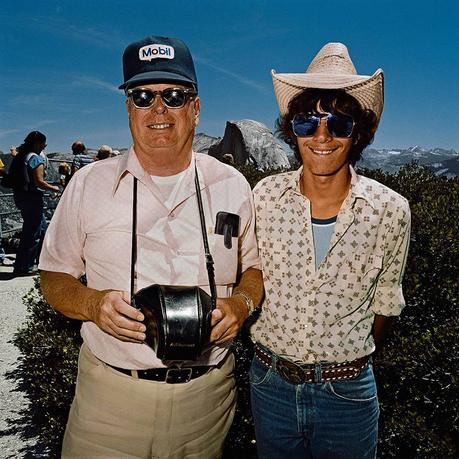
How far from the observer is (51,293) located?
7.54 feet

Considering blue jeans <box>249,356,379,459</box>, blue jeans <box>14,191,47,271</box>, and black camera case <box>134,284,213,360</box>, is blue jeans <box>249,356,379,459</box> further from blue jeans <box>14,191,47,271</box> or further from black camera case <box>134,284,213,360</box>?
blue jeans <box>14,191,47,271</box>

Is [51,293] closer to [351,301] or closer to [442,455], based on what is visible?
[351,301]

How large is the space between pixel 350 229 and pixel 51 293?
137 centimetres

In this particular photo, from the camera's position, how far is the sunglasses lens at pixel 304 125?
2.33 m

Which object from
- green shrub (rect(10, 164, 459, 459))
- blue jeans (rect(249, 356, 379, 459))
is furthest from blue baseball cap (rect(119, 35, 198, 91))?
green shrub (rect(10, 164, 459, 459))

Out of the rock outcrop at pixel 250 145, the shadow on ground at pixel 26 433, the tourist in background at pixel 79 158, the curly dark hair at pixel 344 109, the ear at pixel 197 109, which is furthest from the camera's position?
the rock outcrop at pixel 250 145

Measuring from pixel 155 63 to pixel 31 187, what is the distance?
6.92m

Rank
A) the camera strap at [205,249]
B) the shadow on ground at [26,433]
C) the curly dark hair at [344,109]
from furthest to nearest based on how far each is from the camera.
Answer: the shadow on ground at [26,433], the curly dark hair at [344,109], the camera strap at [205,249]

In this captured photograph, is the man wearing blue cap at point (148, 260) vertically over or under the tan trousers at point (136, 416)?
over

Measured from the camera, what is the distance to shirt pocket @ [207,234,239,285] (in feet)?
7.55

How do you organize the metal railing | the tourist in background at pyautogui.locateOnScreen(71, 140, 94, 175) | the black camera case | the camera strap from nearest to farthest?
the black camera case < the camera strap < the tourist in background at pyautogui.locateOnScreen(71, 140, 94, 175) < the metal railing

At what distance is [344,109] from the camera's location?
7.75 feet

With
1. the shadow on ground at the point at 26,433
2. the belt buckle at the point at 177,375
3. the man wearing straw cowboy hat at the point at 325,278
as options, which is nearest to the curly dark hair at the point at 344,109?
the man wearing straw cowboy hat at the point at 325,278

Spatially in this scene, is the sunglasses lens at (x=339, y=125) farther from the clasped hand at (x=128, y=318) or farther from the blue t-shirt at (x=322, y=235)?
the clasped hand at (x=128, y=318)
